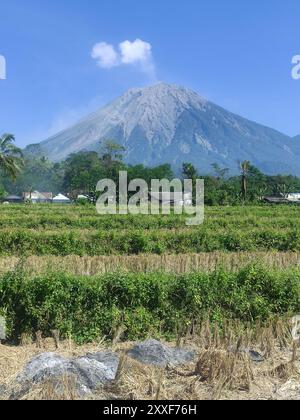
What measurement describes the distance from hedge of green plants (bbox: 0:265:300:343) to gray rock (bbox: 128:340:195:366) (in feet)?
3.92

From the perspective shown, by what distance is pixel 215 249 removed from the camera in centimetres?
1800

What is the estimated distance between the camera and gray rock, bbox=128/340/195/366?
6.22m

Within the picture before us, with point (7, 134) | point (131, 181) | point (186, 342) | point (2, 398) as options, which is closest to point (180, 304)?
point (186, 342)

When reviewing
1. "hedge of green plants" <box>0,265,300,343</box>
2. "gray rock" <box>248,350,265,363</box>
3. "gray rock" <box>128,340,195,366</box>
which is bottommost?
"gray rock" <box>248,350,265,363</box>

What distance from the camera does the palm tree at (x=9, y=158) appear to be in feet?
133

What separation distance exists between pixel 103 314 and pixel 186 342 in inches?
53.5

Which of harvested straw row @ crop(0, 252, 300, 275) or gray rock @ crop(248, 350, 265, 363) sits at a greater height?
harvested straw row @ crop(0, 252, 300, 275)

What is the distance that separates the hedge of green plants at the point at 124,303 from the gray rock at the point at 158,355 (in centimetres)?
120

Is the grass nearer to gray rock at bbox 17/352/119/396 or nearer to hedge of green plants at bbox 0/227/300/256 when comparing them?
gray rock at bbox 17/352/119/396

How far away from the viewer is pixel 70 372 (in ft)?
18.0

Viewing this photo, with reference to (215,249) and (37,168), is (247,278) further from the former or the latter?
(37,168)

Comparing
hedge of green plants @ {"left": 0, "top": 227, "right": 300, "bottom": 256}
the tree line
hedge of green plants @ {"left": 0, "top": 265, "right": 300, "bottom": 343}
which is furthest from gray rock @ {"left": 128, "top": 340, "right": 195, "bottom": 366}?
the tree line

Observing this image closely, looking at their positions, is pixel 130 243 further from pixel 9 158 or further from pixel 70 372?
pixel 9 158

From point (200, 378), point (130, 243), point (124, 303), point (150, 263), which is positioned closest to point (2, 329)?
point (124, 303)
